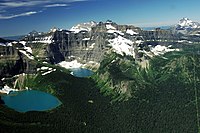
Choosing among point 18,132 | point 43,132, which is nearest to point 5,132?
point 18,132

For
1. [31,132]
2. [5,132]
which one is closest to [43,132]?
[31,132]

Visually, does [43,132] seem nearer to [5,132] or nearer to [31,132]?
[31,132]

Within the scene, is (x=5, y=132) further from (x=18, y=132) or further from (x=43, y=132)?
(x=43, y=132)
